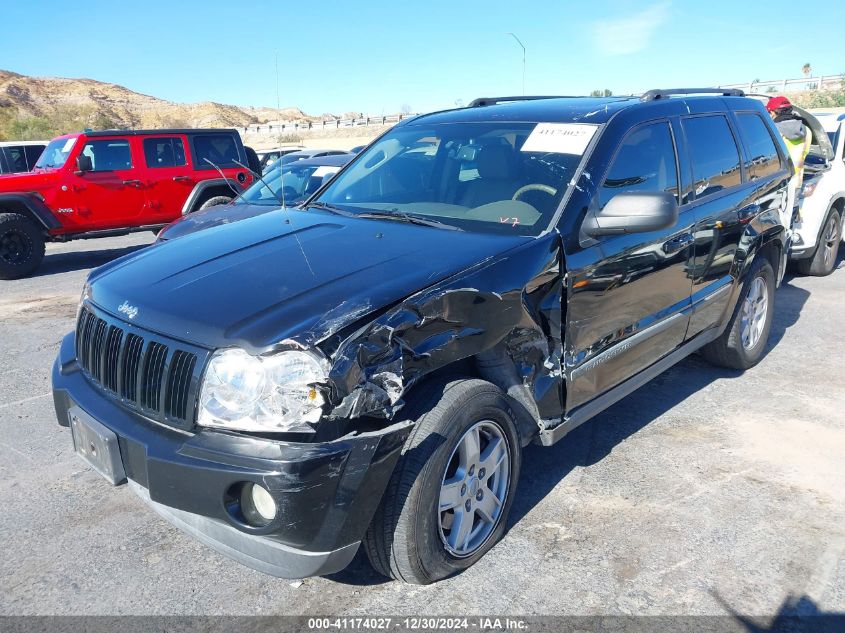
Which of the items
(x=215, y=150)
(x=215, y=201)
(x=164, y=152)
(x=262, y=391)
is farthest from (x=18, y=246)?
(x=262, y=391)

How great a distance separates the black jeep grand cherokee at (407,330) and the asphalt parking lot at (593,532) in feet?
1.10

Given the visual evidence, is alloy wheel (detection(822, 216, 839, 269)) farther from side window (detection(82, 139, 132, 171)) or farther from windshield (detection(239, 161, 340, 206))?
side window (detection(82, 139, 132, 171))

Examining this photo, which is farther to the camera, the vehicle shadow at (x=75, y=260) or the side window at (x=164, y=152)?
the side window at (x=164, y=152)

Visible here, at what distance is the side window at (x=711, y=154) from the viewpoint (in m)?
4.34

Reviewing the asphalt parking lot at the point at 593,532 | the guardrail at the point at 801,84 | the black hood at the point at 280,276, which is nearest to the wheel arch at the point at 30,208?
the asphalt parking lot at the point at 593,532

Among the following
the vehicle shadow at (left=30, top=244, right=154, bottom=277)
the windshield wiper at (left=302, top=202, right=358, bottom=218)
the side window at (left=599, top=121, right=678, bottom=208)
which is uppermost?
the side window at (left=599, top=121, right=678, bottom=208)

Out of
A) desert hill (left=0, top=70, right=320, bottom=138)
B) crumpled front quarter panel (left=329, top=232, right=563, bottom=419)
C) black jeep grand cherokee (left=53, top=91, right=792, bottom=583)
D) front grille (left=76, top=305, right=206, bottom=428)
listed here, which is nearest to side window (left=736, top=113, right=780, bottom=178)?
black jeep grand cherokee (left=53, top=91, right=792, bottom=583)

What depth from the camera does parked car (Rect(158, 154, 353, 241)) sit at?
24.3 ft

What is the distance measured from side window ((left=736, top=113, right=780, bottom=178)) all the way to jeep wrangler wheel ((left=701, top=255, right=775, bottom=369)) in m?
0.65

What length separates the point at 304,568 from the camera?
7.80 ft

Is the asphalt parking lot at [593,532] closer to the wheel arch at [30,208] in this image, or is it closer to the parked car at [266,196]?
the parked car at [266,196]

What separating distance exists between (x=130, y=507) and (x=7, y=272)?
7658mm

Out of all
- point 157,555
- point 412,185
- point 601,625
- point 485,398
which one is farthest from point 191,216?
point 601,625

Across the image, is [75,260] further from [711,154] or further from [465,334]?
[465,334]
